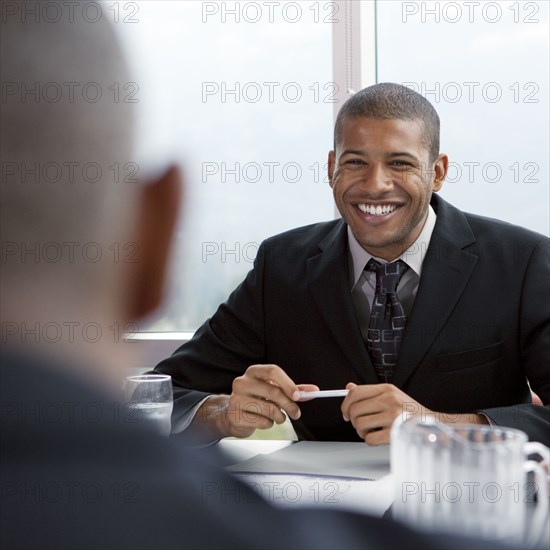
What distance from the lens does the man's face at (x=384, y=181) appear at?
1988 millimetres

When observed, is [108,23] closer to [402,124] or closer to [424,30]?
[402,124]

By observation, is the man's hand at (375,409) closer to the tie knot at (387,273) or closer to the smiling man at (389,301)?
the smiling man at (389,301)

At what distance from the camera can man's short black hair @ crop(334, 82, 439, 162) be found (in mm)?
1998

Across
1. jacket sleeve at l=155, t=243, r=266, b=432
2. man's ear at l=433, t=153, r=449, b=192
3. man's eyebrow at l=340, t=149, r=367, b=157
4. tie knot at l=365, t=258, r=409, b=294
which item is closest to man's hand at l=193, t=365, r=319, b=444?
jacket sleeve at l=155, t=243, r=266, b=432

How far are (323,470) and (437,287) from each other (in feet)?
2.38

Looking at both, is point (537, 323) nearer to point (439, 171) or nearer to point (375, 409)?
point (439, 171)

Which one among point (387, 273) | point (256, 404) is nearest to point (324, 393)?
point (256, 404)

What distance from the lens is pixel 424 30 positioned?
9.37 feet

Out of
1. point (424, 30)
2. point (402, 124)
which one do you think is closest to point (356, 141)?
point (402, 124)

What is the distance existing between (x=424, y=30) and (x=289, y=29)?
50 centimetres

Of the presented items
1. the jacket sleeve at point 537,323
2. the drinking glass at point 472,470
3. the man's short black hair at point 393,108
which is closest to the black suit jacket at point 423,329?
the jacket sleeve at point 537,323

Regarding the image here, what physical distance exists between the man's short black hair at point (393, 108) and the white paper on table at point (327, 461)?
2.89ft

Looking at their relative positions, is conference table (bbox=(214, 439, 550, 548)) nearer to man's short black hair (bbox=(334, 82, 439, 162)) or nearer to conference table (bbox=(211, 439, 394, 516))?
conference table (bbox=(211, 439, 394, 516))

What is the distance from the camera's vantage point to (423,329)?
72.6 inches
